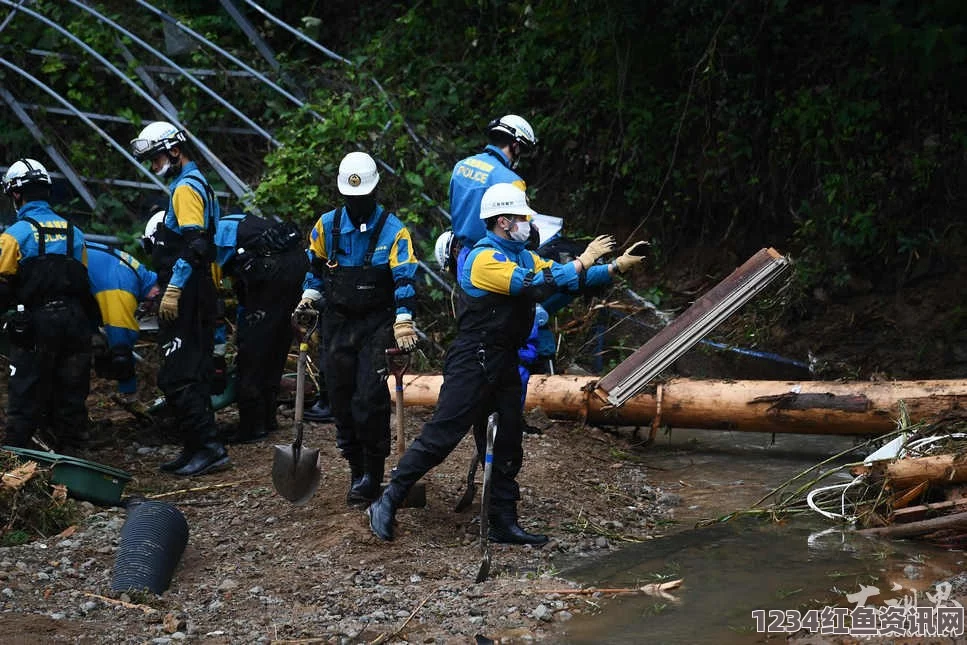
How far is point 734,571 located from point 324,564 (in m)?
2.14

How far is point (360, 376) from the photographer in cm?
667

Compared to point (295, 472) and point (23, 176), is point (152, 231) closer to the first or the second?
point (23, 176)

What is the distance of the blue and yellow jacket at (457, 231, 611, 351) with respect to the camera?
5988 millimetres

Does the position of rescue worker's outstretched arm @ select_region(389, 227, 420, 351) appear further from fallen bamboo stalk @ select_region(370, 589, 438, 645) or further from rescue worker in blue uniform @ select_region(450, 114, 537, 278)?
fallen bamboo stalk @ select_region(370, 589, 438, 645)

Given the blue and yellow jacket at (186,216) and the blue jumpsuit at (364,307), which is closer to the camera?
the blue jumpsuit at (364,307)

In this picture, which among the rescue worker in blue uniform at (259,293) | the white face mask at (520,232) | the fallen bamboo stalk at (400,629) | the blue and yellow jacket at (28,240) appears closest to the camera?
the fallen bamboo stalk at (400,629)

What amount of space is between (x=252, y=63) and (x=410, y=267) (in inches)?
298

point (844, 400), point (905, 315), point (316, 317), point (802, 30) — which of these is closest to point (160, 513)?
point (316, 317)

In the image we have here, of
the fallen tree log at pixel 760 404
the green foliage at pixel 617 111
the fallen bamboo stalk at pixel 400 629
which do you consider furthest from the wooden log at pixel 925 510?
the green foliage at pixel 617 111

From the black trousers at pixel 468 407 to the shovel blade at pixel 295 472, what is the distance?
3.13 ft

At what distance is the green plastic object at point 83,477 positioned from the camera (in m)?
6.96

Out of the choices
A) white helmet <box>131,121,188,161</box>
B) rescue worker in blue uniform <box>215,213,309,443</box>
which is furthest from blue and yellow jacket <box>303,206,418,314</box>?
rescue worker in blue uniform <box>215,213,309,443</box>

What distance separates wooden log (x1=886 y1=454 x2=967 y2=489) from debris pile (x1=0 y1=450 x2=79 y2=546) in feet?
15.7

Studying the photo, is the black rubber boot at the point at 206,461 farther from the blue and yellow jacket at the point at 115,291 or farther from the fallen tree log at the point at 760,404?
the fallen tree log at the point at 760,404
